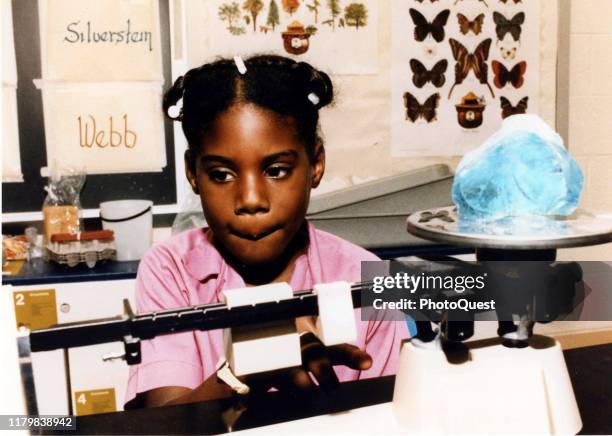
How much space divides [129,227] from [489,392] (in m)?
1.23

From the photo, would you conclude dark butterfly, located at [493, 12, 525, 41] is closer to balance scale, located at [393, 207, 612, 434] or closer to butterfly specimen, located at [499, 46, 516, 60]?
butterfly specimen, located at [499, 46, 516, 60]

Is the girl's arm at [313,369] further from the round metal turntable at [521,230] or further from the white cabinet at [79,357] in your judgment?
the white cabinet at [79,357]

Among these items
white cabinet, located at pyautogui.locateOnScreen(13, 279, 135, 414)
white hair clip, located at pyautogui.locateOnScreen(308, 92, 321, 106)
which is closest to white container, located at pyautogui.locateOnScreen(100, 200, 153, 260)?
white cabinet, located at pyautogui.locateOnScreen(13, 279, 135, 414)

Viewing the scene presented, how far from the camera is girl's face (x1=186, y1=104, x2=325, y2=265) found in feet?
2.54

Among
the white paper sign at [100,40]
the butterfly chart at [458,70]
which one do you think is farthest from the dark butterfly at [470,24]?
the white paper sign at [100,40]

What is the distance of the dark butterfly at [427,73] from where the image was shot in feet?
6.49

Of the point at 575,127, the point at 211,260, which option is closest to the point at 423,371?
the point at 211,260

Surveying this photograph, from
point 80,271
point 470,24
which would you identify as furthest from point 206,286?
point 470,24

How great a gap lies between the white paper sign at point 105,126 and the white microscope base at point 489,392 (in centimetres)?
140

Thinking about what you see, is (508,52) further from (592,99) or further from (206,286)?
(206,286)

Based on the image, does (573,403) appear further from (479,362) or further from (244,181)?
(244,181)

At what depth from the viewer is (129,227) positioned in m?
1.60

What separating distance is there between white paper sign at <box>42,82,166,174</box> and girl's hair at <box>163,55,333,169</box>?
82 cm

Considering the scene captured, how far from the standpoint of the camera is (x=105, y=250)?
1533 mm
